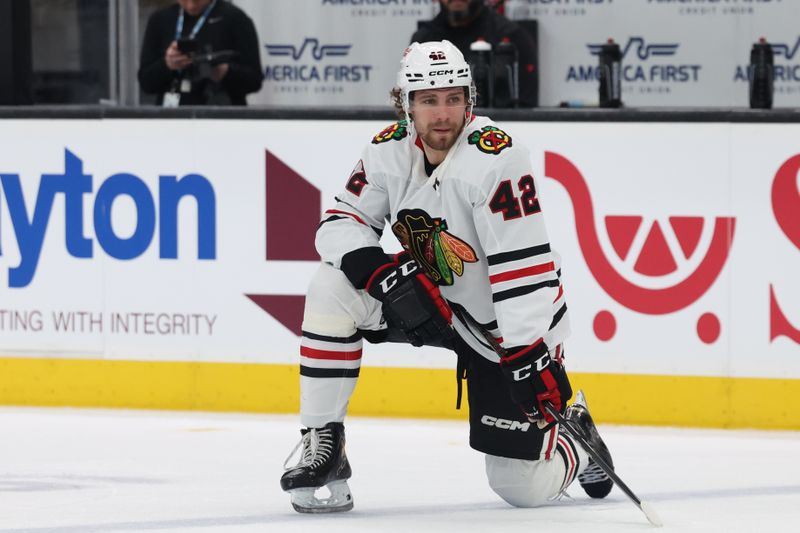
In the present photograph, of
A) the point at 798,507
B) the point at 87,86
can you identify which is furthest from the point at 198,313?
the point at 798,507

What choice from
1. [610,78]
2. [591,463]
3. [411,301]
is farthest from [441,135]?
[610,78]

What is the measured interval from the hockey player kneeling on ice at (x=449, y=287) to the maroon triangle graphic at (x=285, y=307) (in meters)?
1.60

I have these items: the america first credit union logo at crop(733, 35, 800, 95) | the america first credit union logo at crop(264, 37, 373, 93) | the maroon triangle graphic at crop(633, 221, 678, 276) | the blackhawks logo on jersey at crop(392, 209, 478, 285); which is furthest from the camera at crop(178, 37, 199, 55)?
the blackhawks logo on jersey at crop(392, 209, 478, 285)

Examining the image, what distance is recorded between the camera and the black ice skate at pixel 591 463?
3688 millimetres

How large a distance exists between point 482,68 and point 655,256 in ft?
3.04

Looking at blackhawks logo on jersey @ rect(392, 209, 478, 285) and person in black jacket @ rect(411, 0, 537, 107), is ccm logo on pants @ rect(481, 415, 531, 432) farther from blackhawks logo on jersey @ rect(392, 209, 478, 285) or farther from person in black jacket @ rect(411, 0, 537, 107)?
person in black jacket @ rect(411, 0, 537, 107)

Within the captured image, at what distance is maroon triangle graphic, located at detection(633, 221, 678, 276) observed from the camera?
16.0 ft

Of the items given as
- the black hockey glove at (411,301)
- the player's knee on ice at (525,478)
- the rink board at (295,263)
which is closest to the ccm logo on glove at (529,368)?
the black hockey glove at (411,301)

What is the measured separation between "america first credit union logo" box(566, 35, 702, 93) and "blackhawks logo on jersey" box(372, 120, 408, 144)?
3.12 meters

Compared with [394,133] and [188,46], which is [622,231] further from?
[188,46]

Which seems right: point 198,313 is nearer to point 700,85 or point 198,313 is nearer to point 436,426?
point 436,426

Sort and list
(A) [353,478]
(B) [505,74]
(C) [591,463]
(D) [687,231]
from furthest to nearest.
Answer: (B) [505,74]
(D) [687,231]
(A) [353,478]
(C) [591,463]

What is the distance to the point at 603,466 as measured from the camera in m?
3.46

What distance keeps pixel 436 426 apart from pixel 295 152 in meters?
0.99
